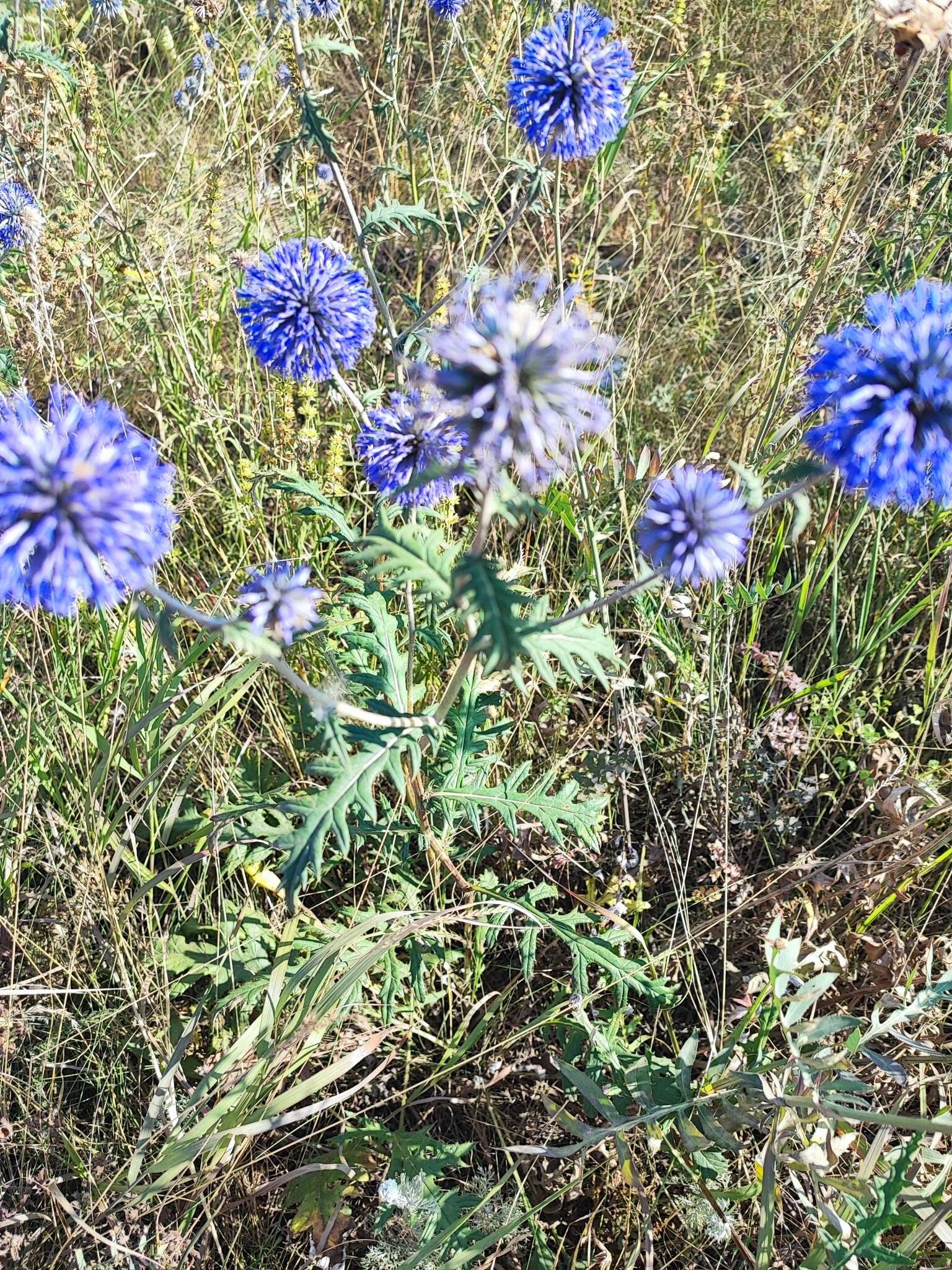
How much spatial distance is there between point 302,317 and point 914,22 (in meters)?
1.55

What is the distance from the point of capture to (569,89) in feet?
7.50

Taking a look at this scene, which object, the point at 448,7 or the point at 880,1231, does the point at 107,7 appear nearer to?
the point at 448,7

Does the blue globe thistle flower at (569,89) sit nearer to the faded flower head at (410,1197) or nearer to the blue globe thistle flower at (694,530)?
the blue globe thistle flower at (694,530)

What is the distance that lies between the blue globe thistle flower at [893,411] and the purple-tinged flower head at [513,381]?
1.41ft

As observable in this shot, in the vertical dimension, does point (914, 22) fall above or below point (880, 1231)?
above

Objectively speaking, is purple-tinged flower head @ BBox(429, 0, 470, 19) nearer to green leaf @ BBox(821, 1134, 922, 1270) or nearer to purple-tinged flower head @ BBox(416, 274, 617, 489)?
purple-tinged flower head @ BBox(416, 274, 617, 489)

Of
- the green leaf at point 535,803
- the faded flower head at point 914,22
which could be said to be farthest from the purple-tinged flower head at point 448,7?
the green leaf at point 535,803

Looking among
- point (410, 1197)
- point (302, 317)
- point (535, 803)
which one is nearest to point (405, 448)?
point (302, 317)

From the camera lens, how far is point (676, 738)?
2.91 metres

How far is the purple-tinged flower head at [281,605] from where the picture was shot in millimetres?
1617

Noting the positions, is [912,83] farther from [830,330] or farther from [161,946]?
[161,946]

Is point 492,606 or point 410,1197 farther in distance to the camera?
point 410,1197

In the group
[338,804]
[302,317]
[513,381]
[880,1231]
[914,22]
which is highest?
[914,22]

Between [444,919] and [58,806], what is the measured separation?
44.8 inches
